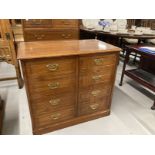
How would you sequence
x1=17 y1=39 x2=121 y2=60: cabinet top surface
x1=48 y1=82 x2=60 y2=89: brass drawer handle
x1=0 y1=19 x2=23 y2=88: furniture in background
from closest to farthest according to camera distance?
1. x1=17 y1=39 x2=121 y2=60: cabinet top surface
2. x1=48 y1=82 x2=60 y2=89: brass drawer handle
3. x1=0 y1=19 x2=23 y2=88: furniture in background

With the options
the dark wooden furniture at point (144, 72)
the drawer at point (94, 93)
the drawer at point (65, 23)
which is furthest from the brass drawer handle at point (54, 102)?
the drawer at point (65, 23)

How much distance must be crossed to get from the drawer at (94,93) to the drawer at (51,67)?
303 millimetres

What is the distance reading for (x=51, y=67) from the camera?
1.29 metres

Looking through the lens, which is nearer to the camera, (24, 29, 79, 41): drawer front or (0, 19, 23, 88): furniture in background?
(0, 19, 23, 88): furniture in background

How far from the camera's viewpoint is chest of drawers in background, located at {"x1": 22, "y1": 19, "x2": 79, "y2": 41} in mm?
2448

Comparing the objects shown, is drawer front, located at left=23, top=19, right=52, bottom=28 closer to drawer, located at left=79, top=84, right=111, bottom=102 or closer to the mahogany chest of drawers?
the mahogany chest of drawers

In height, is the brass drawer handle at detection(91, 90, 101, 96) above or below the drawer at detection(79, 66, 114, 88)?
below

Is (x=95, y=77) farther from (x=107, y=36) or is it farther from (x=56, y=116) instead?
(x=107, y=36)

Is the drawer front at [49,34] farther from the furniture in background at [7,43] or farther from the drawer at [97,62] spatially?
the drawer at [97,62]

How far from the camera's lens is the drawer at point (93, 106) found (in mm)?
1666

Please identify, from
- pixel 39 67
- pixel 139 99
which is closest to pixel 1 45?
pixel 39 67

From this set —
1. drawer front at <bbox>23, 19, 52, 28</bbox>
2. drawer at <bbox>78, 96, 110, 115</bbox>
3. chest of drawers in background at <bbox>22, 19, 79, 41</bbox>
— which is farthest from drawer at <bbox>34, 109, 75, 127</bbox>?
drawer front at <bbox>23, 19, 52, 28</bbox>

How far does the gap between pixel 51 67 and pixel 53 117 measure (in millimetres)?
575
